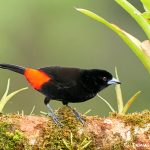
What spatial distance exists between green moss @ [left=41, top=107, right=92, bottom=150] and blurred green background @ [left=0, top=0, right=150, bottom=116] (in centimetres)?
1375

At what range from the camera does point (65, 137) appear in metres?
3.94

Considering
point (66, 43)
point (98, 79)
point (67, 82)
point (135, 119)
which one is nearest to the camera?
point (135, 119)

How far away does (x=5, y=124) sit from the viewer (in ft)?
12.7

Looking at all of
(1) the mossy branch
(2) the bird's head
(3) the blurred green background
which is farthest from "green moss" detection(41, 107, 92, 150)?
(3) the blurred green background

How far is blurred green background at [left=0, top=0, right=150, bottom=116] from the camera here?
62.3 ft

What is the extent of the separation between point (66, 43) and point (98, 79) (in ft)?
60.6

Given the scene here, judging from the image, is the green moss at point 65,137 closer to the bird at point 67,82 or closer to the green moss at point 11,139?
the green moss at point 11,139

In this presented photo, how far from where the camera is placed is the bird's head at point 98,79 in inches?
172

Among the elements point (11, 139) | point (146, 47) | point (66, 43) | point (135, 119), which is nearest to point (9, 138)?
point (11, 139)

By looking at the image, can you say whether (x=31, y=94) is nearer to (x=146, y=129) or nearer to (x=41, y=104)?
(x=41, y=104)

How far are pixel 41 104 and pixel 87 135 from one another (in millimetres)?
14188

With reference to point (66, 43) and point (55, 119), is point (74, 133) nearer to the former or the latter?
point (55, 119)

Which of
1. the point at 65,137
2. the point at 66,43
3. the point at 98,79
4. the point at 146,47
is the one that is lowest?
the point at 66,43

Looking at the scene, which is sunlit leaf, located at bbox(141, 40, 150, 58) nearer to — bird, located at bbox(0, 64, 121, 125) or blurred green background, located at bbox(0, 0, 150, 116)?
bird, located at bbox(0, 64, 121, 125)
